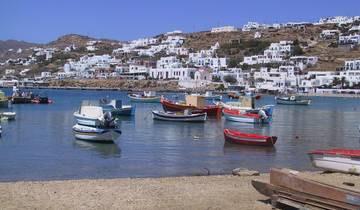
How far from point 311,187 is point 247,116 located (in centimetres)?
3559

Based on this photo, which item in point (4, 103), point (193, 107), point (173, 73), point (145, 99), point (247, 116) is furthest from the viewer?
point (173, 73)

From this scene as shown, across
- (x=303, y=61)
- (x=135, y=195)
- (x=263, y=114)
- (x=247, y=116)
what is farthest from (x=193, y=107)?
(x=303, y=61)

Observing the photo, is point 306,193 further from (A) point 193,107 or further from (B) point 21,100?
(B) point 21,100

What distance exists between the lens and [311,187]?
8969 millimetres

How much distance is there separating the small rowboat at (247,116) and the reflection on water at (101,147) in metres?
19.1

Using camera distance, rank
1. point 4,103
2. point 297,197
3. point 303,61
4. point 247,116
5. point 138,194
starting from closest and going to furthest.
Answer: point 297,197
point 138,194
point 247,116
point 4,103
point 303,61

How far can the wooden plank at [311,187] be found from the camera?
845cm

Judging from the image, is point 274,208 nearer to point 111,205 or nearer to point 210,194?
point 210,194

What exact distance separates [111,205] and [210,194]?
2.34 metres

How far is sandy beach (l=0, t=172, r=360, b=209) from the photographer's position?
10750 mm

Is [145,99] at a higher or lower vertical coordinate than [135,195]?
higher

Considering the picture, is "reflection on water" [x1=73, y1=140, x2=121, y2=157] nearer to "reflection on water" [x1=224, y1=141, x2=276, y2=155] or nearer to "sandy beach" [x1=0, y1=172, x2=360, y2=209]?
"reflection on water" [x1=224, y1=141, x2=276, y2=155]

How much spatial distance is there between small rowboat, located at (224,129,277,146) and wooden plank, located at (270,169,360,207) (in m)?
16.4

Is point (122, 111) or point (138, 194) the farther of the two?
point (122, 111)
